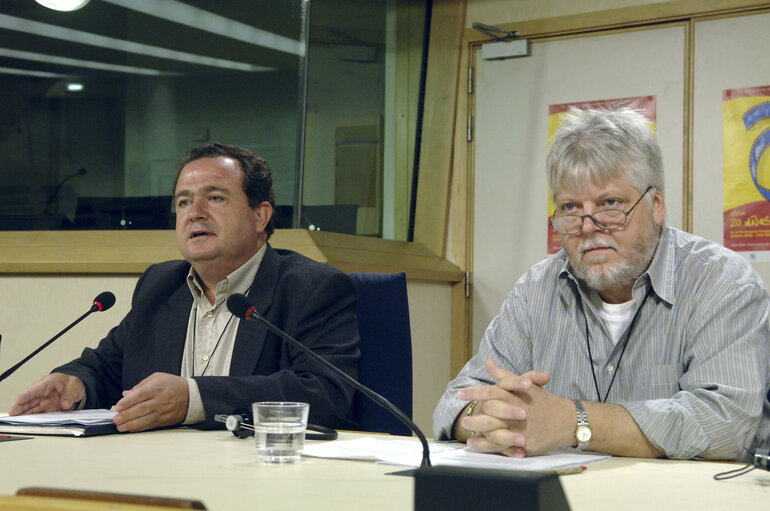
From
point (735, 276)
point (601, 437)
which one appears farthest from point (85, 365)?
point (735, 276)

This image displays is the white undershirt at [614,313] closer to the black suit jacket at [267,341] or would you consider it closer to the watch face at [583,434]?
the watch face at [583,434]

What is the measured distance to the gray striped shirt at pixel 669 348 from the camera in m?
1.63

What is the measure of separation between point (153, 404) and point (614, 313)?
0.99m

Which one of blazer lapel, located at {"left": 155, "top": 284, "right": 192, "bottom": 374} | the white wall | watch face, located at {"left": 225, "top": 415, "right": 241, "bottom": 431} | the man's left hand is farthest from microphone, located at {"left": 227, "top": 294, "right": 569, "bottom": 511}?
the white wall

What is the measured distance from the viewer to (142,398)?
6.05 ft

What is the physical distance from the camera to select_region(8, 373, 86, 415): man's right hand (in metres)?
2.03

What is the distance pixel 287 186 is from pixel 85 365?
1284mm

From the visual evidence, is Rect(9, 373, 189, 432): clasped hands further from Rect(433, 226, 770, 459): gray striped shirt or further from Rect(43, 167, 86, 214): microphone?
Rect(43, 167, 86, 214): microphone

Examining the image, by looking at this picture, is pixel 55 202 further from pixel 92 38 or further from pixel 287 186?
pixel 287 186

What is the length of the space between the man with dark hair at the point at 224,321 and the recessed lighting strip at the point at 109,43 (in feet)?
3.94

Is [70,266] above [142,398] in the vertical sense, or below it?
above

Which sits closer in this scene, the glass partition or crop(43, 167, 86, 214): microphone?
the glass partition

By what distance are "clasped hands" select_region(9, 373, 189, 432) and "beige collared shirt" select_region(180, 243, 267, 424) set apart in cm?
34

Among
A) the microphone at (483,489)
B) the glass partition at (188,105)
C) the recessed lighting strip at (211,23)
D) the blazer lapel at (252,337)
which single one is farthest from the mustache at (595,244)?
the recessed lighting strip at (211,23)
